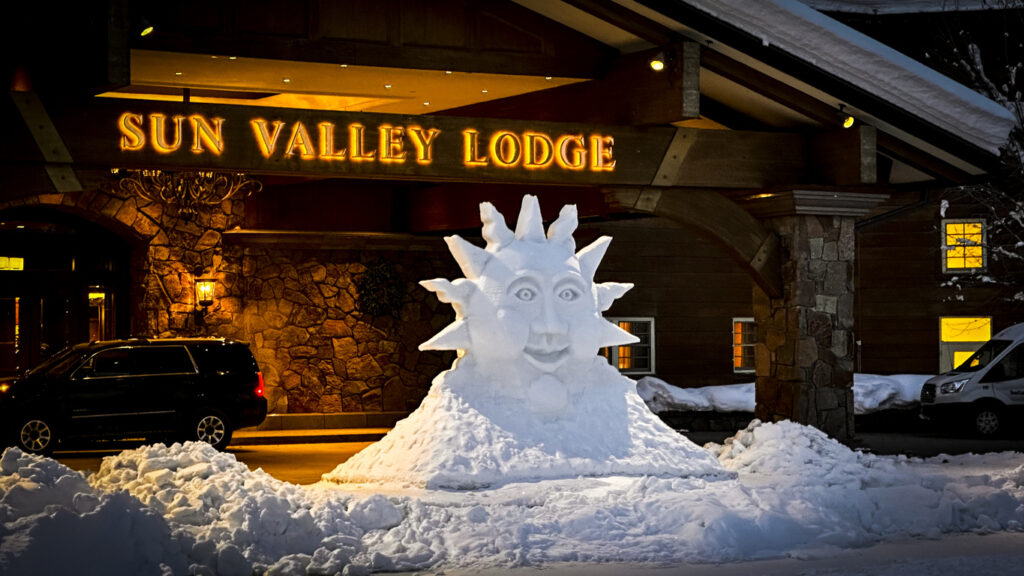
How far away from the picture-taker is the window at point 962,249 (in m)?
29.6

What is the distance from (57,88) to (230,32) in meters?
2.19

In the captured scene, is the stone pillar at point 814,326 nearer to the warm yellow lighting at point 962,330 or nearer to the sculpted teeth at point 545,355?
the sculpted teeth at point 545,355

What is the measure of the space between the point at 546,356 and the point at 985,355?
13.6 m

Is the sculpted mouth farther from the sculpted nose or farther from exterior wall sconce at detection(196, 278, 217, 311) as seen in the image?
exterior wall sconce at detection(196, 278, 217, 311)

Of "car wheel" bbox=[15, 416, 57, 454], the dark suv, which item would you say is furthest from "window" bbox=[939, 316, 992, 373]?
"car wheel" bbox=[15, 416, 57, 454]

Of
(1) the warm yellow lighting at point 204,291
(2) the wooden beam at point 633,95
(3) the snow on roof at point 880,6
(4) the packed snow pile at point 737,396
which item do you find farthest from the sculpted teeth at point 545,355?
(3) the snow on roof at point 880,6

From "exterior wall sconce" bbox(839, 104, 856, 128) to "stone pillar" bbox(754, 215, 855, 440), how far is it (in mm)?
1314

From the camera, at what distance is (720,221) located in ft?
62.4

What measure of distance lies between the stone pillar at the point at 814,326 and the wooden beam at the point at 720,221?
0.21 m

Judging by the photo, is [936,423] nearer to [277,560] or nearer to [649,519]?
[649,519]

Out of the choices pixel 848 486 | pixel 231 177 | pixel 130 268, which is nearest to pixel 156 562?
pixel 848 486

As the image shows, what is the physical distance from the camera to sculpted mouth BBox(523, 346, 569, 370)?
538 inches

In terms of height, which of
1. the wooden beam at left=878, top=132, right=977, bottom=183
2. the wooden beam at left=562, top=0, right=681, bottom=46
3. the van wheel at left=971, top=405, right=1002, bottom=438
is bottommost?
the van wheel at left=971, top=405, right=1002, bottom=438

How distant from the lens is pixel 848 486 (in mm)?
14102
